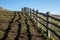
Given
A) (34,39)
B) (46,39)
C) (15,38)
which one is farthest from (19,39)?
(46,39)

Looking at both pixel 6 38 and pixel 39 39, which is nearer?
pixel 6 38

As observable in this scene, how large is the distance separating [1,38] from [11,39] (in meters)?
0.54

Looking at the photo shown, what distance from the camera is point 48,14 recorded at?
11742mm

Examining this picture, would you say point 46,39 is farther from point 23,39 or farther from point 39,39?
point 23,39

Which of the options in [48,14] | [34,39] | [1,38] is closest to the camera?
[1,38]

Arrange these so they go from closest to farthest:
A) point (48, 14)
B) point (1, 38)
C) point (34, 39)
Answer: point (1, 38) < point (34, 39) < point (48, 14)

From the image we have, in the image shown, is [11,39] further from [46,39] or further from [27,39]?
[46,39]

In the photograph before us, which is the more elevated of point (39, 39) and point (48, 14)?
→ point (48, 14)

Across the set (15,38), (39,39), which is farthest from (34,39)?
(15,38)

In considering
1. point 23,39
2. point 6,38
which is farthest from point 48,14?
point 6,38

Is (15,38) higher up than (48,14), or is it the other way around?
(48,14)

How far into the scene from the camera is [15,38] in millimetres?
9766

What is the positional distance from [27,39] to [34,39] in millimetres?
460

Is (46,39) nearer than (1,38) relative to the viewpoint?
No
